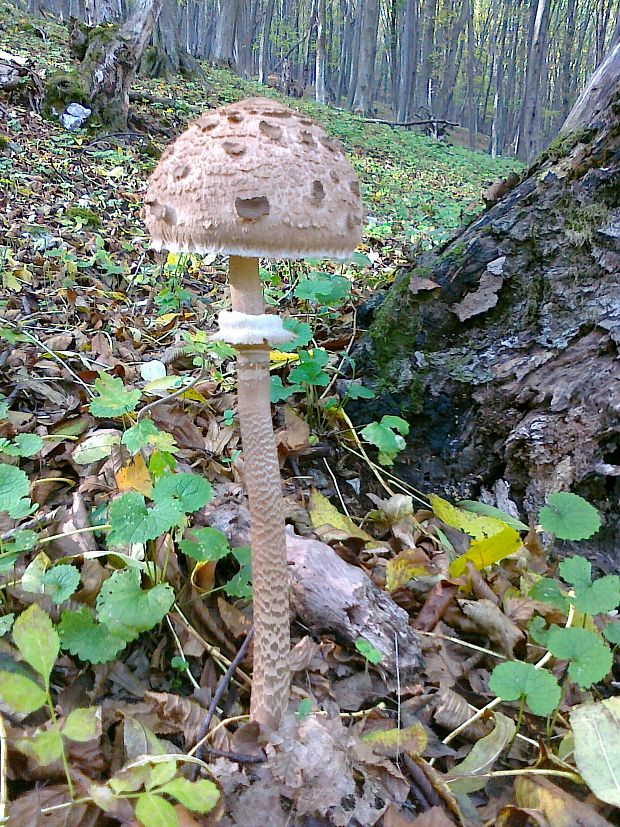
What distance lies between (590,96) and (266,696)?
127 inches

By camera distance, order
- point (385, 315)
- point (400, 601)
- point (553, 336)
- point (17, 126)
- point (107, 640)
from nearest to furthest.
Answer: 1. point (107, 640)
2. point (400, 601)
3. point (553, 336)
4. point (385, 315)
5. point (17, 126)

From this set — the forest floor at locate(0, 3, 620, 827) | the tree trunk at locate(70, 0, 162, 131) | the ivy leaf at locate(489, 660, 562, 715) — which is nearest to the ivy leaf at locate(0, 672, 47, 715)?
the forest floor at locate(0, 3, 620, 827)

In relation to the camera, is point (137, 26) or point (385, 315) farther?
point (137, 26)

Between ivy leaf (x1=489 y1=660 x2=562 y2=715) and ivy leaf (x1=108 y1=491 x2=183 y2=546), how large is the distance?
105cm

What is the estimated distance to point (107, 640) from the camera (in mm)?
1804

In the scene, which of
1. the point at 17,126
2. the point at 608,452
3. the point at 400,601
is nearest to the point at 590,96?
the point at 608,452

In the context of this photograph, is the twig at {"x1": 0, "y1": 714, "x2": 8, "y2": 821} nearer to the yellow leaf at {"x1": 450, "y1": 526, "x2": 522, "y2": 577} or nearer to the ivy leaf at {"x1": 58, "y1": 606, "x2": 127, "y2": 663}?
the ivy leaf at {"x1": 58, "y1": 606, "x2": 127, "y2": 663}

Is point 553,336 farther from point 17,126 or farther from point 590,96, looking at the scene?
point 17,126

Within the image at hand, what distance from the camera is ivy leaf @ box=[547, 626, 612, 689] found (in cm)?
173

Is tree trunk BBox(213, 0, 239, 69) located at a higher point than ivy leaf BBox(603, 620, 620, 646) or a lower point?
higher

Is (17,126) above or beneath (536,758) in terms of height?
above

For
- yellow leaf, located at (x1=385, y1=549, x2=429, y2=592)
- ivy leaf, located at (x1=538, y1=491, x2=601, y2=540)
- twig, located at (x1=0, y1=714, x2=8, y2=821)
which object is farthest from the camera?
yellow leaf, located at (x1=385, y1=549, x2=429, y2=592)

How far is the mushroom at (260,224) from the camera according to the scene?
4.72 ft

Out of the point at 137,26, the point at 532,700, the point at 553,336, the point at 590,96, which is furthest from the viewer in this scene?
the point at 137,26
